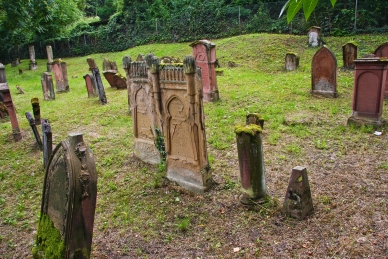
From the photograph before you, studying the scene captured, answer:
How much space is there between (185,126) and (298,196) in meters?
2.10

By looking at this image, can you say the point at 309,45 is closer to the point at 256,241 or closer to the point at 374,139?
the point at 374,139

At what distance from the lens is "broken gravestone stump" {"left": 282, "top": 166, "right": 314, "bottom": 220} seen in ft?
13.5

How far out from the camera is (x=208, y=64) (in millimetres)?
10312

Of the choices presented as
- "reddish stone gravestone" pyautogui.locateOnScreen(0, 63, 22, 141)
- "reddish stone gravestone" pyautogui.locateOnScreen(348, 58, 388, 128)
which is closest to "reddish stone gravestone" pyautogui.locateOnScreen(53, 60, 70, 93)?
"reddish stone gravestone" pyautogui.locateOnScreen(0, 63, 22, 141)

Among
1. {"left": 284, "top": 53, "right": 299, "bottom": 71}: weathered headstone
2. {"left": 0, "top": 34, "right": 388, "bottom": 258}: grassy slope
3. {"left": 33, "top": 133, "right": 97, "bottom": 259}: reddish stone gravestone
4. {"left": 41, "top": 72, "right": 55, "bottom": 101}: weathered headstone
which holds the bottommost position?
{"left": 0, "top": 34, "right": 388, "bottom": 258}: grassy slope

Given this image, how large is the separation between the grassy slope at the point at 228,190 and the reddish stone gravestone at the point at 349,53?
297cm

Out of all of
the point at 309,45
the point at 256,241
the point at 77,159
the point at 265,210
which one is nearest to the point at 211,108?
the point at 265,210

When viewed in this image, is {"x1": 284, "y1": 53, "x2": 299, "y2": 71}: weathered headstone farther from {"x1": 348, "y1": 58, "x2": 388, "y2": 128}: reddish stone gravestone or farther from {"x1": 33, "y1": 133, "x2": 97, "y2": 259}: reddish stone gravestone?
{"x1": 33, "y1": 133, "x2": 97, "y2": 259}: reddish stone gravestone

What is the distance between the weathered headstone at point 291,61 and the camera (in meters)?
13.8

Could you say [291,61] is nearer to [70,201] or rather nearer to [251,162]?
[251,162]

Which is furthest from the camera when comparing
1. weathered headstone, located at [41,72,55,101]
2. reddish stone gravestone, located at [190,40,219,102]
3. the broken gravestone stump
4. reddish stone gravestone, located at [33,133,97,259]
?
weathered headstone, located at [41,72,55,101]

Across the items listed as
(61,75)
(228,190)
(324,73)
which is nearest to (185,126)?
(228,190)

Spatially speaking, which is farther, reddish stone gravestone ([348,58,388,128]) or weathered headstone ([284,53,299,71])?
weathered headstone ([284,53,299,71])

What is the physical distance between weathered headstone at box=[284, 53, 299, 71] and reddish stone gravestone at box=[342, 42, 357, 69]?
1.90 meters
